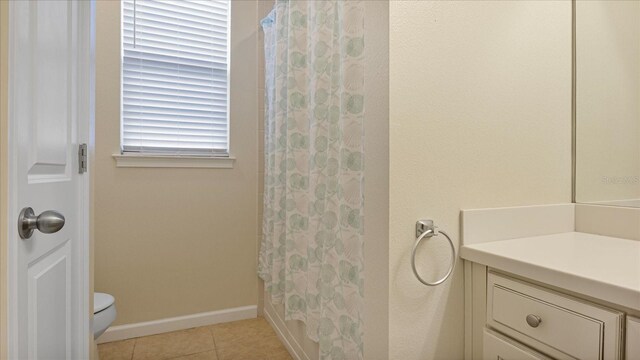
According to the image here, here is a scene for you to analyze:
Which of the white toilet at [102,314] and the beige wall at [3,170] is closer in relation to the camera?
the beige wall at [3,170]

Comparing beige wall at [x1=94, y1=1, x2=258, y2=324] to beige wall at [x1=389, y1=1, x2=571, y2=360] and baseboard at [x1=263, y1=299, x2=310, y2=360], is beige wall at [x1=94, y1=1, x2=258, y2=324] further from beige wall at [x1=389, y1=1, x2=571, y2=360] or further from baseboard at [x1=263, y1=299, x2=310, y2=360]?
beige wall at [x1=389, y1=1, x2=571, y2=360]

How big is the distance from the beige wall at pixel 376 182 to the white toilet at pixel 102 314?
1.21m

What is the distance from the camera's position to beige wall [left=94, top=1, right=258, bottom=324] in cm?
203

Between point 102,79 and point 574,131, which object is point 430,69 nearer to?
point 574,131

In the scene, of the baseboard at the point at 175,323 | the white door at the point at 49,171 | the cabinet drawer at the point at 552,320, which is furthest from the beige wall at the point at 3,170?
the baseboard at the point at 175,323

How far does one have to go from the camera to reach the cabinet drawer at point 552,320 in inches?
31.4

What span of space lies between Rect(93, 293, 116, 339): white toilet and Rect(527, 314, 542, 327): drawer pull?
5.45 feet

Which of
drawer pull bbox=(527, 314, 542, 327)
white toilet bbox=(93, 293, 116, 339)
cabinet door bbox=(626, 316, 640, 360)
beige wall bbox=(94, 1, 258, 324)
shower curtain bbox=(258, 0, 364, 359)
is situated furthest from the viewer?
beige wall bbox=(94, 1, 258, 324)

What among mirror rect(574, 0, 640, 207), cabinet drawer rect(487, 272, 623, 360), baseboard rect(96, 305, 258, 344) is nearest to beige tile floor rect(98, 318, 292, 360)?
baseboard rect(96, 305, 258, 344)

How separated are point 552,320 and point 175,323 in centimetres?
208

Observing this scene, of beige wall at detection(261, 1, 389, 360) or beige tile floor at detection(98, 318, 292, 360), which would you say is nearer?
beige wall at detection(261, 1, 389, 360)

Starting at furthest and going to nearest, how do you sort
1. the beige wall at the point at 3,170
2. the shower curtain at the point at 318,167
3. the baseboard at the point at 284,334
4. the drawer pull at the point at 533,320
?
the baseboard at the point at 284,334
the shower curtain at the point at 318,167
the drawer pull at the point at 533,320
the beige wall at the point at 3,170

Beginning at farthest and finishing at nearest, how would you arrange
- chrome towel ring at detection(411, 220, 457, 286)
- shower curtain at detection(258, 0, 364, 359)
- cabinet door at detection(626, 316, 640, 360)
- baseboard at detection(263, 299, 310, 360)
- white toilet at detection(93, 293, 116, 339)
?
1. baseboard at detection(263, 299, 310, 360)
2. white toilet at detection(93, 293, 116, 339)
3. shower curtain at detection(258, 0, 364, 359)
4. chrome towel ring at detection(411, 220, 457, 286)
5. cabinet door at detection(626, 316, 640, 360)

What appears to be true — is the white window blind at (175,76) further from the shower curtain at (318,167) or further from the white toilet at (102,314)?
the white toilet at (102,314)
